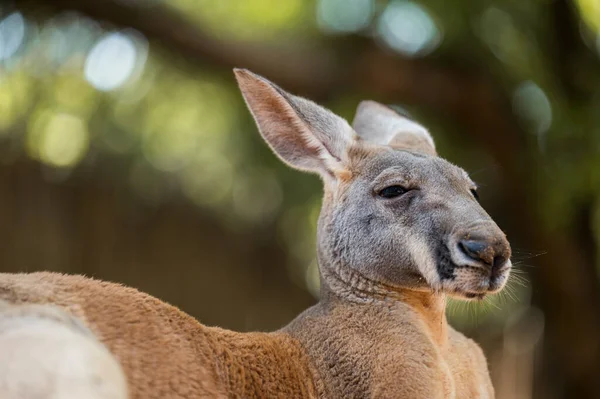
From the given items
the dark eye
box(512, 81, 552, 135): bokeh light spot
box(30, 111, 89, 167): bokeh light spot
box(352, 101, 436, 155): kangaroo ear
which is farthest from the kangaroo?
box(30, 111, 89, 167): bokeh light spot

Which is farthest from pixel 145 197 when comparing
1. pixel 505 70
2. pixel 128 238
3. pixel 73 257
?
pixel 505 70

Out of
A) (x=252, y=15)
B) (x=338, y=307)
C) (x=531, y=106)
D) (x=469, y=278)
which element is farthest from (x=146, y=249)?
(x=469, y=278)

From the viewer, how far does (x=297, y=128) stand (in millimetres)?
4996

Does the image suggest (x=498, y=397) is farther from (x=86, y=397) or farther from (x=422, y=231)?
(x=86, y=397)

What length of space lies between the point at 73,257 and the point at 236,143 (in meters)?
2.99

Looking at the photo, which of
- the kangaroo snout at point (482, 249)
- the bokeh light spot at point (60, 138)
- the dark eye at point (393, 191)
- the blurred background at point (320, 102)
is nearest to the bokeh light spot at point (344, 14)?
the blurred background at point (320, 102)

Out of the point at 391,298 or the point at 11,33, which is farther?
the point at 11,33

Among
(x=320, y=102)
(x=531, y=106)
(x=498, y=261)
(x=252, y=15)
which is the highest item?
(x=498, y=261)

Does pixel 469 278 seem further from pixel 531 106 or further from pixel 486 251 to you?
pixel 531 106

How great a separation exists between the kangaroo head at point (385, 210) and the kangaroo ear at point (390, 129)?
0.05 m

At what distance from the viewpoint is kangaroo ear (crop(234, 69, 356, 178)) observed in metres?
4.90

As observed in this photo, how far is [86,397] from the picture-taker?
3221 millimetres

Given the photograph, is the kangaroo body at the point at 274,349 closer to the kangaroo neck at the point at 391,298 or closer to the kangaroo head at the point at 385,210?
the kangaroo neck at the point at 391,298

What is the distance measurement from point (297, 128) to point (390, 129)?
38.8 inches
